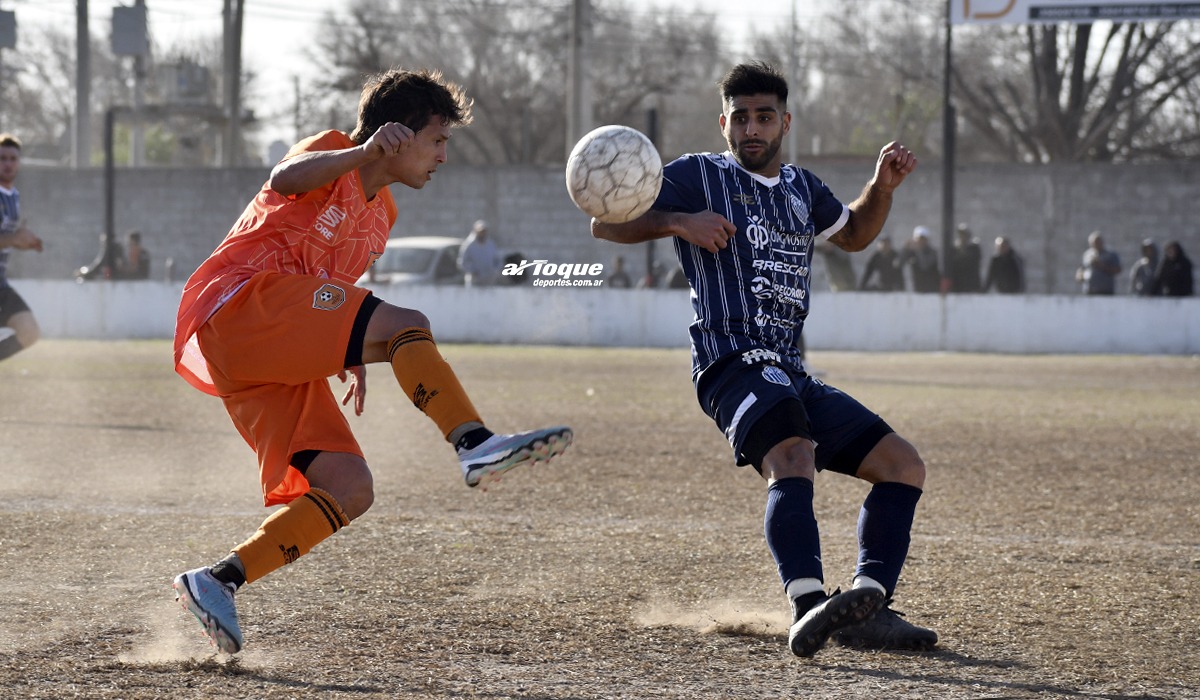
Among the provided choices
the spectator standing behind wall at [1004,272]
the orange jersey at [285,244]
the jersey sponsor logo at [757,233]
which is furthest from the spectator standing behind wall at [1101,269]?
the orange jersey at [285,244]

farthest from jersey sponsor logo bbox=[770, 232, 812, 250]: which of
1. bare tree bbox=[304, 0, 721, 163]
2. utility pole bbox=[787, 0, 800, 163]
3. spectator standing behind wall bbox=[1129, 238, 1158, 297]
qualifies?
bare tree bbox=[304, 0, 721, 163]

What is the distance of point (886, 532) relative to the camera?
488 centimetres

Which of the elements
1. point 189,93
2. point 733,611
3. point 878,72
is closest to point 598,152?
point 733,611

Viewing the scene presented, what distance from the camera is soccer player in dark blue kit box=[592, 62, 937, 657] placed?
15.5 feet

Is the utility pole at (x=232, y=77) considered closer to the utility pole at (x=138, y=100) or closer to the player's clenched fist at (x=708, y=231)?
the utility pole at (x=138, y=100)

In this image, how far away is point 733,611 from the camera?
529 cm

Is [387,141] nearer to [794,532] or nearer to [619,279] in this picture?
[794,532]

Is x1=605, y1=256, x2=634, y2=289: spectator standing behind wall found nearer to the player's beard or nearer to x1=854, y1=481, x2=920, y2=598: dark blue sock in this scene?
the player's beard

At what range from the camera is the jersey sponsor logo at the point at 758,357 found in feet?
16.0

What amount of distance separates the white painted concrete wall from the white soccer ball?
57.4 ft

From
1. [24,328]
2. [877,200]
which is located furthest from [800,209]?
[24,328]

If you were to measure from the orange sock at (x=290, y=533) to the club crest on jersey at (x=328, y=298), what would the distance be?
1.81 feet

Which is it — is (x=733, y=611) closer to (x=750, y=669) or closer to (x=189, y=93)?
(x=750, y=669)

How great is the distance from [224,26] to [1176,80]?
2363 centimetres
